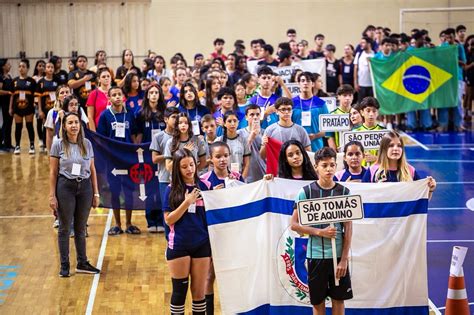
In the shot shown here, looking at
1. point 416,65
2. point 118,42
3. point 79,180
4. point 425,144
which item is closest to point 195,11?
point 118,42

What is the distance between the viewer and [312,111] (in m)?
12.6

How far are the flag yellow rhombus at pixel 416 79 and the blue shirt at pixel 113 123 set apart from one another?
10.7 metres

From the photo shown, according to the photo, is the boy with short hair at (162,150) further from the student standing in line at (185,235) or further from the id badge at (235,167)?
the student standing in line at (185,235)

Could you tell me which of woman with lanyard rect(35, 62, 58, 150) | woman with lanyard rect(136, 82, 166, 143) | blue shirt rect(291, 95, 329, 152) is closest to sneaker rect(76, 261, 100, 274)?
woman with lanyard rect(136, 82, 166, 143)

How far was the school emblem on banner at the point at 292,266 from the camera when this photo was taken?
27.5 feet

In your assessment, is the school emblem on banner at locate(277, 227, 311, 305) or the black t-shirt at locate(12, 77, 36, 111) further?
the black t-shirt at locate(12, 77, 36, 111)

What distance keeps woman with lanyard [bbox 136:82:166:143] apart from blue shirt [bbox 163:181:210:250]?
4526 mm

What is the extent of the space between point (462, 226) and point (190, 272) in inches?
237

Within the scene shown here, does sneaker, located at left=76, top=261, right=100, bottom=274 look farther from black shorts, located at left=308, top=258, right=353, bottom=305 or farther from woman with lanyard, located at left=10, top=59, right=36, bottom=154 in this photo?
woman with lanyard, located at left=10, top=59, right=36, bottom=154

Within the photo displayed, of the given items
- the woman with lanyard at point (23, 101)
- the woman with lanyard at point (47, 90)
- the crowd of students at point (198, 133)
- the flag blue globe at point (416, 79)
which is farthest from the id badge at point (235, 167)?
the flag blue globe at point (416, 79)

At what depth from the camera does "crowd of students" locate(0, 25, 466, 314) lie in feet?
25.8

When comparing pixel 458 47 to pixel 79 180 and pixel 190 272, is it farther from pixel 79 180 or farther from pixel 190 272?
pixel 190 272

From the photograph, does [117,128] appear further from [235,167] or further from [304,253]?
[304,253]

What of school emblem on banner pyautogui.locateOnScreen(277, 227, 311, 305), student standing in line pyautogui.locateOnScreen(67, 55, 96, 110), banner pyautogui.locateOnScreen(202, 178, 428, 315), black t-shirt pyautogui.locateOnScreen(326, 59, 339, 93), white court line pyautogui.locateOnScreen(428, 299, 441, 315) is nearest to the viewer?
banner pyautogui.locateOnScreen(202, 178, 428, 315)
